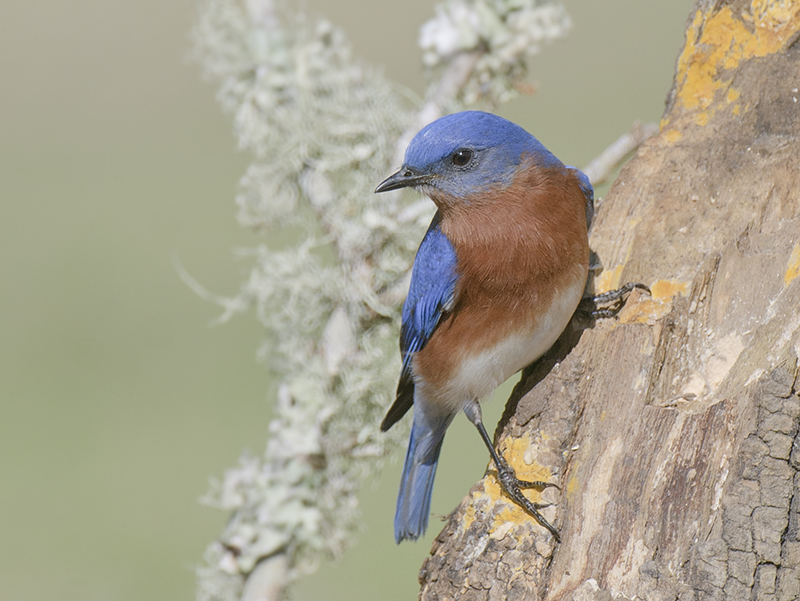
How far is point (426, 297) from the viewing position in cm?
304

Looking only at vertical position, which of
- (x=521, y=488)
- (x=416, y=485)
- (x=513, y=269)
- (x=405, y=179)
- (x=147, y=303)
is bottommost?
(x=521, y=488)

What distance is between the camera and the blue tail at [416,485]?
3.40 meters

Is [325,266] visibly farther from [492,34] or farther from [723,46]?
[723,46]

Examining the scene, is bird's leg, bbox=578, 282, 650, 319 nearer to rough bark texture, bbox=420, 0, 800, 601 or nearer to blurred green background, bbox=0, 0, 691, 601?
rough bark texture, bbox=420, 0, 800, 601

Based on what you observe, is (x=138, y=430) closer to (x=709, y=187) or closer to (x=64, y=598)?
(x=64, y=598)

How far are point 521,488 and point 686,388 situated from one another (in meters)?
0.58

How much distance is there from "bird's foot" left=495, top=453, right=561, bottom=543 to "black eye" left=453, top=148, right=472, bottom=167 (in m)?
1.04

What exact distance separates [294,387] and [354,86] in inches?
55.0

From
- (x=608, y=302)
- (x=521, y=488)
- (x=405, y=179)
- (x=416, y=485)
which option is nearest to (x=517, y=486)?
(x=521, y=488)

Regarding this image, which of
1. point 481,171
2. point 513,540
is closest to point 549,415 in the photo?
point 513,540

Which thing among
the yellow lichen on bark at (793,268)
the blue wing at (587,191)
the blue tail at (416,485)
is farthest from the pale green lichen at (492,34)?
the yellow lichen on bark at (793,268)

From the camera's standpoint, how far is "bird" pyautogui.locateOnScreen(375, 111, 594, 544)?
2.85m

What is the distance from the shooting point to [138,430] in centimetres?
729

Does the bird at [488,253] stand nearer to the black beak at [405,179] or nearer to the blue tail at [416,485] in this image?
the black beak at [405,179]
